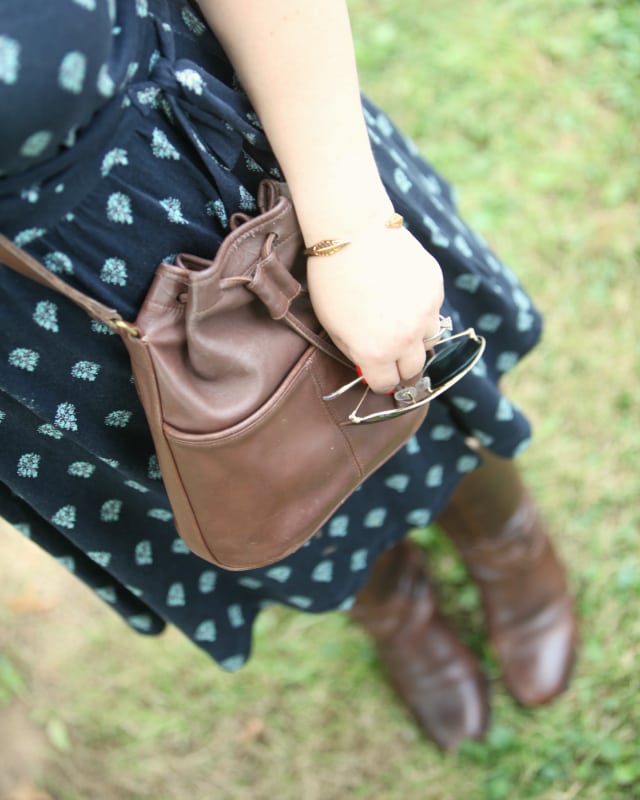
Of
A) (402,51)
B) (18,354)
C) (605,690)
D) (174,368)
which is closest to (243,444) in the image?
→ (174,368)

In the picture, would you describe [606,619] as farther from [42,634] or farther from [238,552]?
[42,634]

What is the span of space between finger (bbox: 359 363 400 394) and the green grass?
Answer: 1027 millimetres

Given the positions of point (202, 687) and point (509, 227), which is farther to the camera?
point (509, 227)

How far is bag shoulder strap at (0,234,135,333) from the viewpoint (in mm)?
740

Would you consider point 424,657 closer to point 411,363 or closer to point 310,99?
point 411,363

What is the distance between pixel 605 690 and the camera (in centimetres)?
161

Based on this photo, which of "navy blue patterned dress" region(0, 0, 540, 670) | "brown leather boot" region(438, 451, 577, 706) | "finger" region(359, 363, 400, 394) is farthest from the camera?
"brown leather boot" region(438, 451, 577, 706)

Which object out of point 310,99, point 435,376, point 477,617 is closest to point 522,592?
point 477,617

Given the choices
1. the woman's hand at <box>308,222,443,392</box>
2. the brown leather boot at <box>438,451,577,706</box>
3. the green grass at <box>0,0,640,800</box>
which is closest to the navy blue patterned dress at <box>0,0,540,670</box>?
the woman's hand at <box>308,222,443,392</box>

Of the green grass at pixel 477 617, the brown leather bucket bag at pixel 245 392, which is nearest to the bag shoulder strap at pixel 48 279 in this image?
the brown leather bucket bag at pixel 245 392

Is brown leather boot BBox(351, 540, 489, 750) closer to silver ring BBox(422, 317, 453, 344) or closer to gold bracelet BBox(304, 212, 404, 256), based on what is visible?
silver ring BBox(422, 317, 453, 344)

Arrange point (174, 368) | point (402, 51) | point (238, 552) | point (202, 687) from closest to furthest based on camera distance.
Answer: point (174, 368) < point (238, 552) < point (202, 687) < point (402, 51)

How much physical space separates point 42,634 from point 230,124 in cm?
157

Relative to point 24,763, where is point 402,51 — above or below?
above
